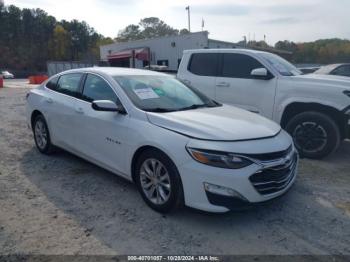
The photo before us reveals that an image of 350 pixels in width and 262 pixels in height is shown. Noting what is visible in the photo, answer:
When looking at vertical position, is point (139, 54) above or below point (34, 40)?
below

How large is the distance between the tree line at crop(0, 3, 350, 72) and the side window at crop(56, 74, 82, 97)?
67.6 meters

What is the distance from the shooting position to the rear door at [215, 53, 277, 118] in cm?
611

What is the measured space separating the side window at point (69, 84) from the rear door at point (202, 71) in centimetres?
251

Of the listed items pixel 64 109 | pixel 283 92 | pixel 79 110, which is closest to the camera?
pixel 79 110

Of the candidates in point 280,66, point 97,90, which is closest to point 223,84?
point 280,66

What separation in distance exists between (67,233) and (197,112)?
194cm

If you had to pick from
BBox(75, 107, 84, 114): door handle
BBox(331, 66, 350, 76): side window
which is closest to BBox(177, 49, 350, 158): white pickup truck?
BBox(75, 107, 84, 114): door handle

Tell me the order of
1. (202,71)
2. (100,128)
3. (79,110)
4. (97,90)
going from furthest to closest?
(202,71)
(79,110)
(97,90)
(100,128)

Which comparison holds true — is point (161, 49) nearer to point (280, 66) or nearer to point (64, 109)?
point (280, 66)

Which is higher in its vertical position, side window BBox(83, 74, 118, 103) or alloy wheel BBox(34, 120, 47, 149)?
side window BBox(83, 74, 118, 103)

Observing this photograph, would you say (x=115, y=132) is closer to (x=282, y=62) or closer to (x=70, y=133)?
(x=70, y=133)

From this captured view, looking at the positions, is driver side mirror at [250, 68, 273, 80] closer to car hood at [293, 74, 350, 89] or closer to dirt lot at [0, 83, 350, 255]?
car hood at [293, 74, 350, 89]

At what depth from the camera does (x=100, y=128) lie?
423cm

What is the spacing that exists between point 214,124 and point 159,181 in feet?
2.78
